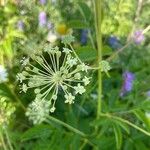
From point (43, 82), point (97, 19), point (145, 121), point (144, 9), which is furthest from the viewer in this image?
point (144, 9)

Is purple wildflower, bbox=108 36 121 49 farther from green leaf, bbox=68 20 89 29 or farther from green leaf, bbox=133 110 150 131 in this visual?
green leaf, bbox=133 110 150 131

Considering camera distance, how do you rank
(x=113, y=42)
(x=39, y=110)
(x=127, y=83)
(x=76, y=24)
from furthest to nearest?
(x=113, y=42) → (x=127, y=83) → (x=76, y=24) → (x=39, y=110)

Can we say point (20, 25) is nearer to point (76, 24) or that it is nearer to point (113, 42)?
point (76, 24)

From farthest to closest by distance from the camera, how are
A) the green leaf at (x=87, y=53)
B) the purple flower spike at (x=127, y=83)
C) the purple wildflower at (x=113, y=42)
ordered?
the purple wildflower at (x=113, y=42) < the purple flower spike at (x=127, y=83) < the green leaf at (x=87, y=53)

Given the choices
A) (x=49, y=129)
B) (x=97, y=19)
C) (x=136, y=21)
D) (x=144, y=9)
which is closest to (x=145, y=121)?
(x=97, y=19)

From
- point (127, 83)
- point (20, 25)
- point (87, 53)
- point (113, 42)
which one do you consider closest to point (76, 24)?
point (87, 53)

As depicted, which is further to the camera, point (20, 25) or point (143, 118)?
point (20, 25)

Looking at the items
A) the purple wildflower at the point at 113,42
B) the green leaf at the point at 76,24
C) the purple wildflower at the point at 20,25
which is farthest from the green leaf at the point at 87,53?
the purple wildflower at the point at 113,42

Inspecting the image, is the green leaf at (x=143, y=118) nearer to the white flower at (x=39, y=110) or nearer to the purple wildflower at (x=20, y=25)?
the white flower at (x=39, y=110)

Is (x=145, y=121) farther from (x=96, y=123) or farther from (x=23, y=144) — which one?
(x=23, y=144)
